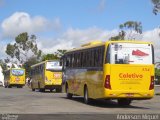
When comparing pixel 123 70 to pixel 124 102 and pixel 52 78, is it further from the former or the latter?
pixel 52 78

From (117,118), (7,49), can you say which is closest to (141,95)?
(117,118)

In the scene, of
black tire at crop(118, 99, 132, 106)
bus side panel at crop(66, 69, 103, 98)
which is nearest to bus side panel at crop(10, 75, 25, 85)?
bus side panel at crop(66, 69, 103, 98)

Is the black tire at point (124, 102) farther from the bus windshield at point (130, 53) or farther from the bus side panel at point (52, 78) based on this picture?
the bus side panel at point (52, 78)

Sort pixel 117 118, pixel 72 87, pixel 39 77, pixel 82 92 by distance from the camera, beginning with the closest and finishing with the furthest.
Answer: pixel 117 118 → pixel 82 92 → pixel 72 87 → pixel 39 77

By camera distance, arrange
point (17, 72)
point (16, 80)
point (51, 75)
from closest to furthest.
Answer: point (51, 75)
point (16, 80)
point (17, 72)

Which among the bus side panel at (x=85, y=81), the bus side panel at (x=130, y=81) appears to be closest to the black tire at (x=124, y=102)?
the bus side panel at (x=85, y=81)

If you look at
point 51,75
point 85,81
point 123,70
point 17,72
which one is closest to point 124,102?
point 85,81

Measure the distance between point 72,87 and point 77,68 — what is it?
1893 millimetres

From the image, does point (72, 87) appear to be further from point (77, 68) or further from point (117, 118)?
point (117, 118)

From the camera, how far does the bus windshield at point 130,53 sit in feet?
71.7

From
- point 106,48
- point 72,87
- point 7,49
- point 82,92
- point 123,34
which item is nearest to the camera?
point 106,48

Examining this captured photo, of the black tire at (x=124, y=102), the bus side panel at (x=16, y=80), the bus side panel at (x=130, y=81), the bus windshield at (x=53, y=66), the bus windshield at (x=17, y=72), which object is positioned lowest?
the black tire at (x=124, y=102)

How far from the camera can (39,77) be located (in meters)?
46.6

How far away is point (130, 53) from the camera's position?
22.1 meters
